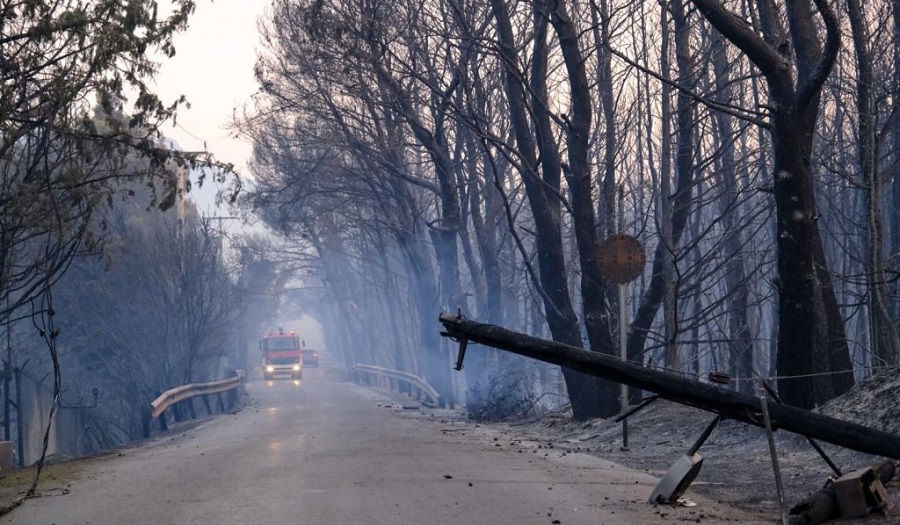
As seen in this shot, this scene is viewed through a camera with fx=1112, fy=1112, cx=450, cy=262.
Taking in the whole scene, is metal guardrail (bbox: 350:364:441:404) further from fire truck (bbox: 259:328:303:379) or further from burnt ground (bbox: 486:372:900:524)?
burnt ground (bbox: 486:372:900:524)

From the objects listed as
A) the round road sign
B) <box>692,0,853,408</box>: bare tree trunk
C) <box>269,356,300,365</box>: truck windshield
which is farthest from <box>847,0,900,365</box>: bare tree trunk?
<box>269,356,300,365</box>: truck windshield

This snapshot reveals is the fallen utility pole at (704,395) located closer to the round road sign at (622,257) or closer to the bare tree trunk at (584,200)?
the round road sign at (622,257)

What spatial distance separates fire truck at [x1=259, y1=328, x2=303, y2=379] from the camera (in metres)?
Result: 72.6

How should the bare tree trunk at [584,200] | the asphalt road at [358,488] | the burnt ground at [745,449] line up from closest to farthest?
the asphalt road at [358,488] → the burnt ground at [745,449] → the bare tree trunk at [584,200]

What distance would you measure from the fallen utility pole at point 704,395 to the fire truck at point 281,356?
65.7 metres

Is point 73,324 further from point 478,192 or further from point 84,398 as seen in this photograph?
point 478,192

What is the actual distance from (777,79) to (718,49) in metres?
12.5

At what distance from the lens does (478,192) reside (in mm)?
32531

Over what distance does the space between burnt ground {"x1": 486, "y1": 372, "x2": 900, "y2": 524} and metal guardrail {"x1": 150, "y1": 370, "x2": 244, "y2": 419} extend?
10191 millimetres

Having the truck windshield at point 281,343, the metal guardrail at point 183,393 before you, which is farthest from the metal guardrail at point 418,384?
the truck windshield at point 281,343

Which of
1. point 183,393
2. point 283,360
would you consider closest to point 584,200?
point 183,393

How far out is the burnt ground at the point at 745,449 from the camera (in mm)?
9883

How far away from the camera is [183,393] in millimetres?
29156

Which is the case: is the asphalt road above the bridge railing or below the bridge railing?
below
